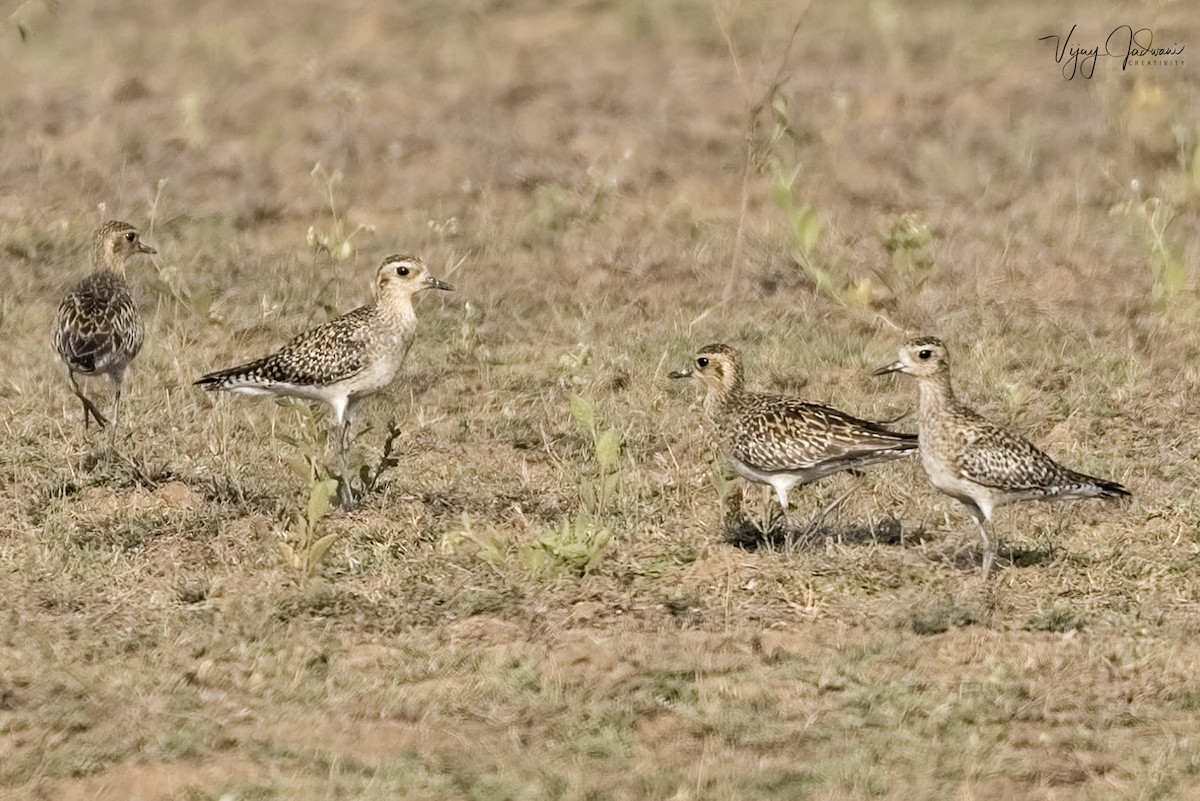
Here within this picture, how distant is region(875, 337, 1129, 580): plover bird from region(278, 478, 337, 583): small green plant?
3.11 metres

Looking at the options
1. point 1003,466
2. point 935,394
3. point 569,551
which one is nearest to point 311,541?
point 569,551

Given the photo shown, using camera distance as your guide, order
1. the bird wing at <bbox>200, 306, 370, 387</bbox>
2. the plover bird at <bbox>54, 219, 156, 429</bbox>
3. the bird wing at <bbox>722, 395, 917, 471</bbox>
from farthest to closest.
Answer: the plover bird at <bbox>54, 219, 156, 429</bbox>
the bird wing at <bbox>200, 306, 370, 387</bbox>
the bird wing at <bbox>722, 395, 917, 471</bbox>

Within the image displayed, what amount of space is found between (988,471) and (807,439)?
1060 mm

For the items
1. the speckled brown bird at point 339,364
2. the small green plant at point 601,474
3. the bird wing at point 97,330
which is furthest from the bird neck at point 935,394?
the bird wing at point 97,330

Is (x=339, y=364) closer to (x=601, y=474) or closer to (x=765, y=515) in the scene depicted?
(x=601, y=474)

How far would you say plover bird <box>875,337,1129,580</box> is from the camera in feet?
32.5

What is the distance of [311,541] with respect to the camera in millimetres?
9938

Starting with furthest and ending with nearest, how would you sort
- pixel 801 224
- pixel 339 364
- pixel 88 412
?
pixel 801 224 → pixel 88 412 → pixel 339 364

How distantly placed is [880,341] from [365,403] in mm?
3816

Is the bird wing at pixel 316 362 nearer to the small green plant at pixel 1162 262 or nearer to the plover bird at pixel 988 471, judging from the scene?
the plover bird at pixel 988 471

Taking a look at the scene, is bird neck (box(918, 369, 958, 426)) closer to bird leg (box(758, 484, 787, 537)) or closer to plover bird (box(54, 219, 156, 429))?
bird leg (box(758, 484, 787, 537))

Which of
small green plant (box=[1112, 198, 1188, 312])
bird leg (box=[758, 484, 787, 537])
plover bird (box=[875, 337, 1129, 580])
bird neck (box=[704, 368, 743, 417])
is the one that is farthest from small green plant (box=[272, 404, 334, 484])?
small green plant (box=[1112, 198, 1188, 312])

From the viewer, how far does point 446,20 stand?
25828 mm

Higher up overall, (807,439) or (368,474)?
(807,439)
